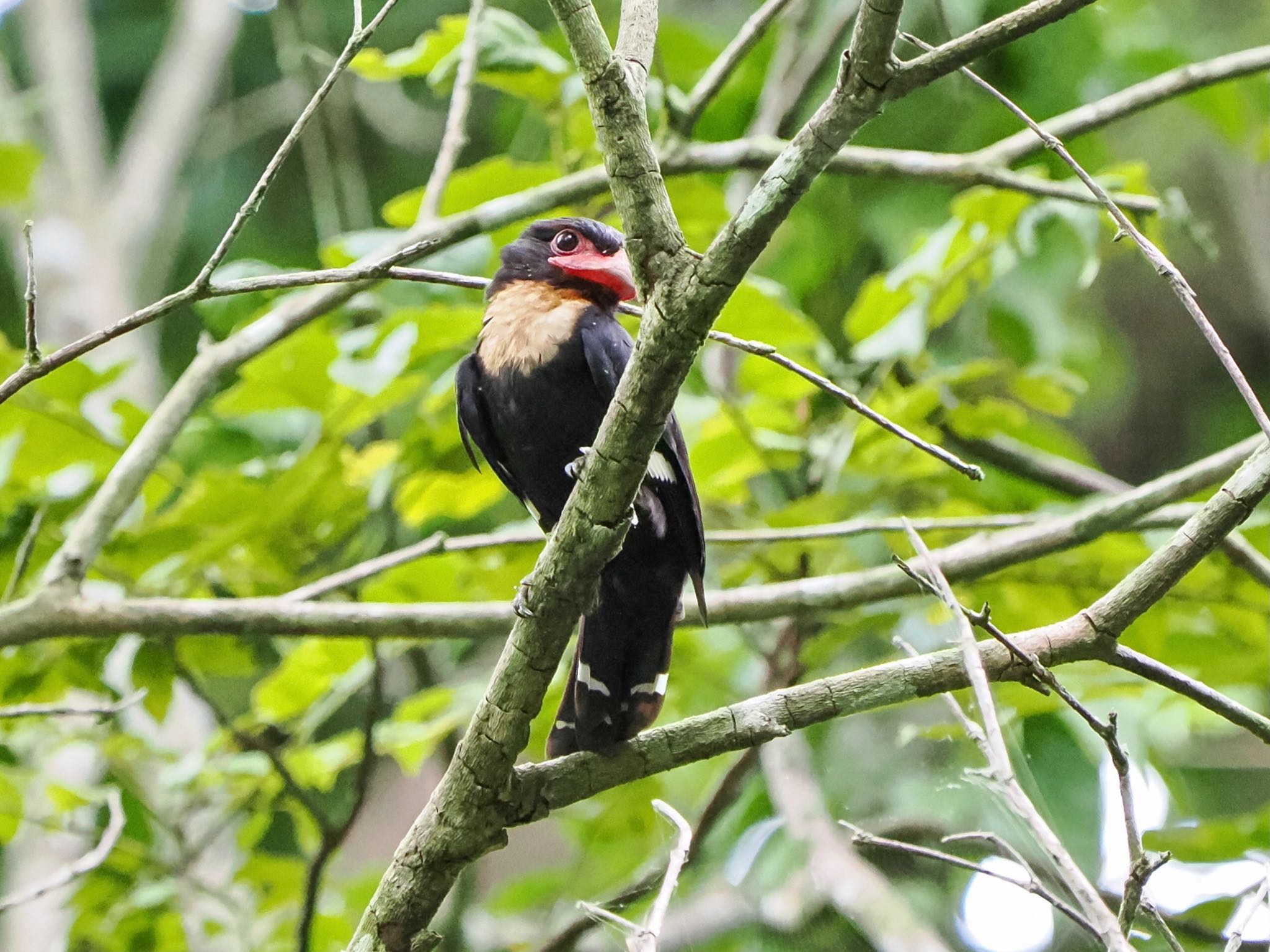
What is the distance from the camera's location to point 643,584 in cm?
257

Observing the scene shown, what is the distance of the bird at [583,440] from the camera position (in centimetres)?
248

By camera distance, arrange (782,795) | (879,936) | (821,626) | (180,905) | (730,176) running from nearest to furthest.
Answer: (879,936), (782,795), (821,626), (180,905), (730,176)

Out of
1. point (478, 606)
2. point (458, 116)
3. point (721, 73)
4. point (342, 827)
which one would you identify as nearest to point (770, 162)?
point (721, 73)

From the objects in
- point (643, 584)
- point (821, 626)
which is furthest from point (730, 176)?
point (643, 584)

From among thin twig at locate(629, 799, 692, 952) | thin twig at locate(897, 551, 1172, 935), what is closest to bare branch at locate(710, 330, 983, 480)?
thin twig at locate(897, 551, 1172, 935)

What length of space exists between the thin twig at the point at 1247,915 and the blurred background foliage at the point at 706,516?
0.49 metres

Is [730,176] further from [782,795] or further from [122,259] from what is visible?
[122,259]

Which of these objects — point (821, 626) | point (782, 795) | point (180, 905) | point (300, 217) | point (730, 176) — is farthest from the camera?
point (300, 217)

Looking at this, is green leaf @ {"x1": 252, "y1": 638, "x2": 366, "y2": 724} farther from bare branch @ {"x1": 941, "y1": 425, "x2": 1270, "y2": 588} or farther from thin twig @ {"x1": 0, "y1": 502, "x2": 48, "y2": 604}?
bare branch @ {"x1": 941, "y1": 425, "x2": 1270, "y2": 588}

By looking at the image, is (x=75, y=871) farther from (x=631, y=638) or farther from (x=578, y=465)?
(x=578, y=465)

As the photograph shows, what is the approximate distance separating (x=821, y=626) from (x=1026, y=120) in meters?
1.83

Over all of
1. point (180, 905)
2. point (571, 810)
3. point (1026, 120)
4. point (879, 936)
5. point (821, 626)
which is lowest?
point (571, 810)

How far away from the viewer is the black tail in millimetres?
2469

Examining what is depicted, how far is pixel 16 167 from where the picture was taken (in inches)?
143
